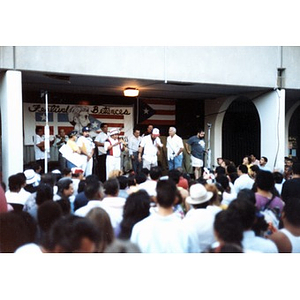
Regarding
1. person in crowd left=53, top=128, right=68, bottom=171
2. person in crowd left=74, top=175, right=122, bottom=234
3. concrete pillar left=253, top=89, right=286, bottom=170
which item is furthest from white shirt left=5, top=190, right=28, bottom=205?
concrete pillar left=253, top=89, right=286, bottom=170

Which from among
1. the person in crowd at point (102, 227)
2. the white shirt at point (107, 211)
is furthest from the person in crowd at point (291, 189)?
the person in crowd at point (102, 227)

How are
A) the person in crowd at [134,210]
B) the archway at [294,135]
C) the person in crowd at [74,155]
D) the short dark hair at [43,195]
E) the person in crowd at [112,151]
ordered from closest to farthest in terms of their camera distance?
the person in crowd at [134,210] < the short dark hair at [43,195] < the person in crowd at [74,155] < the person in crowd at [112,151] < the archway at [294,135]

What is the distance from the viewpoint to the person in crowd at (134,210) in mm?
3779

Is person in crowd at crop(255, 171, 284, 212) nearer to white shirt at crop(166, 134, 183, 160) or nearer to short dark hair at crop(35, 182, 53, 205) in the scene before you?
short dark hair at crop(35, 182, 53, 205)

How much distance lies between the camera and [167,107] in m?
11.7

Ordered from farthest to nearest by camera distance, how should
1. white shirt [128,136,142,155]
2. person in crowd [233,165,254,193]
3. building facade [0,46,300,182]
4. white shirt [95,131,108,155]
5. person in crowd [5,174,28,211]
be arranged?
white shirt [128,136,142,155], white shirt [95,131,108,155], building facade [0,46,300,182], person in crowd [233,165,254,193], person in crowd [5,174,28,211]

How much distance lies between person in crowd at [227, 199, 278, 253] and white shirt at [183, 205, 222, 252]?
0.78 ft

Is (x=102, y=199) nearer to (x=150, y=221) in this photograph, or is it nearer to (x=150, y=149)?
(x=150, y=221)

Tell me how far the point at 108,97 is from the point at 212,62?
315cm

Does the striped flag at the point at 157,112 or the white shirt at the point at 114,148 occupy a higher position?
the striped flag at the point at 157,112

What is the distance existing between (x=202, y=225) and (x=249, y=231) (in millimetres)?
459

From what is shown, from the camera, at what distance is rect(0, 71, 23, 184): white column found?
22.5 ft

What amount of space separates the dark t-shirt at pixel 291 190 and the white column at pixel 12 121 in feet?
13.7

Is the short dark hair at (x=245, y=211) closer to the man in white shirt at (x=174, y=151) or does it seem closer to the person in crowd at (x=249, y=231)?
the person in crowd at (x=249, y=231)
